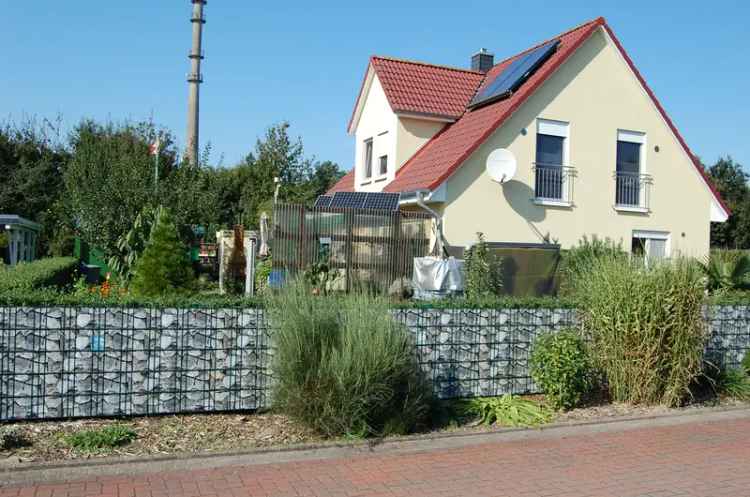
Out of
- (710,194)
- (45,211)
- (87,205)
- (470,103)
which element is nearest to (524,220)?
(470,103)

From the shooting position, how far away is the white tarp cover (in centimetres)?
1336

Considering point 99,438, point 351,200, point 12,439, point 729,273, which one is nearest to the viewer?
point 12,439

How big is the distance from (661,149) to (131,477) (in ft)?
54.6

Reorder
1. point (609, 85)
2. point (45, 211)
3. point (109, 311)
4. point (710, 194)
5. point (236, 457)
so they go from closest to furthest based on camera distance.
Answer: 1. point (236, 457)
2. point (109, 311)
3. point (609, 85)
4. point (710, 194)
5. point (45, 211)

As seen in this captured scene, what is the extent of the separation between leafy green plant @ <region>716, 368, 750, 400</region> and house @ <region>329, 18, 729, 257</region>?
7.15 metres

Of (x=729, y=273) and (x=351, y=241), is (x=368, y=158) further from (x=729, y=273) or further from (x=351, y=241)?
(x=729, y=273)

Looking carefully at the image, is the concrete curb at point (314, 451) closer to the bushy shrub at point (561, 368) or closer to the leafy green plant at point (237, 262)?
the bushy shrub at point (561, 368)

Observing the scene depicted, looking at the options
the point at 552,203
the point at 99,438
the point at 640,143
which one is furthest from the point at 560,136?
the point at 99,438

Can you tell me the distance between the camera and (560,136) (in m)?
17.6

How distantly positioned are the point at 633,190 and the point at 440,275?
7668mm

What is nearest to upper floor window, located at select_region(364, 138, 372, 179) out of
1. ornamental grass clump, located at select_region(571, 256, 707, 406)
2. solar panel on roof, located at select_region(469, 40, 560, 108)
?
solar panel on roof, located at select_region(469, 40, 560, 108)

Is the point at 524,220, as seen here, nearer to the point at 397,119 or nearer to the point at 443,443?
the point at 397,119

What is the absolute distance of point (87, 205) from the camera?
1873cm

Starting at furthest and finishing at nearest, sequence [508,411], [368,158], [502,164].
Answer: [368,158]
[502,164]
[508,411]
